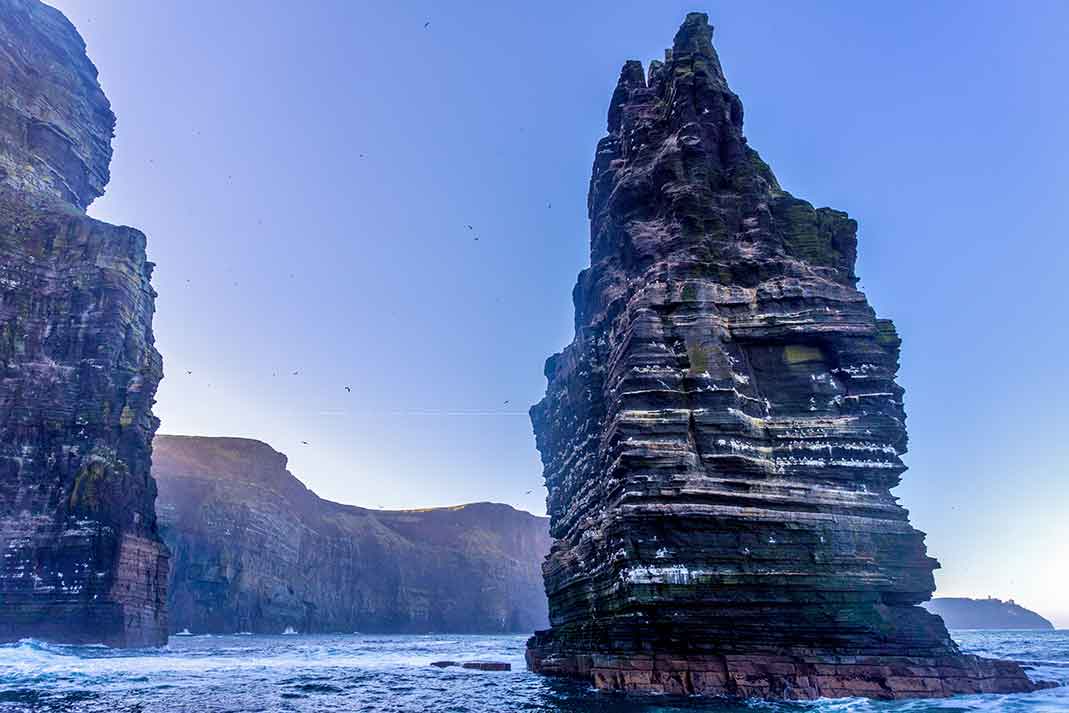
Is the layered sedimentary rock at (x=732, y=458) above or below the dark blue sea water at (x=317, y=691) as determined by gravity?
above

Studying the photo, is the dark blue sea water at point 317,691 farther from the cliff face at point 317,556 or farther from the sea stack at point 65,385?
the cliff face at point 317,556

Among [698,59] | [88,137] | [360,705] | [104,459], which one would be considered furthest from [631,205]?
[88,137]

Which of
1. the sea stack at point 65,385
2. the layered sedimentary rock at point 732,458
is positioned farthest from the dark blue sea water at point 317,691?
the sea stack at point 65,385

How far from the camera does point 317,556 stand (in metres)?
140

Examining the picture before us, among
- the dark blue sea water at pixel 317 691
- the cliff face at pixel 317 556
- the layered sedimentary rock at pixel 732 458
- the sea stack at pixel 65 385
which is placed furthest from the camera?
the cliff face at pixel 317 556

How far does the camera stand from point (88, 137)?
64.2 meters

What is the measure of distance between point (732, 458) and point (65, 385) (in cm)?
4852

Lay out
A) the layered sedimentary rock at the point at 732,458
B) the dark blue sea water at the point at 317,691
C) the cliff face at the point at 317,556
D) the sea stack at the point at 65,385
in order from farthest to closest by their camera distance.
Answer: the cliff face at the point at 317,556 → the sea stack at the point at 65,385 → the layered sedimentary rock at the point at 732,458 → the dark blue sea water at the point at 317,691

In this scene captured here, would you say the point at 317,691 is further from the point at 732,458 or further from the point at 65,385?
the point at 65,385

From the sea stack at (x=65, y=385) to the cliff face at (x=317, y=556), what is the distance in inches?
2614

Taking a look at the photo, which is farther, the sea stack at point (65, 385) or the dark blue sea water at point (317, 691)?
the sea stack at point (65, 385)

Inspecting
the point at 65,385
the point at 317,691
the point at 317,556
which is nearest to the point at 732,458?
the point at 317,691

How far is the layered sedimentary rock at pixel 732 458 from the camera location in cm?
2262

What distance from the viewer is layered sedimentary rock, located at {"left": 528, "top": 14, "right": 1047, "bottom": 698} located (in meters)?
22.6
